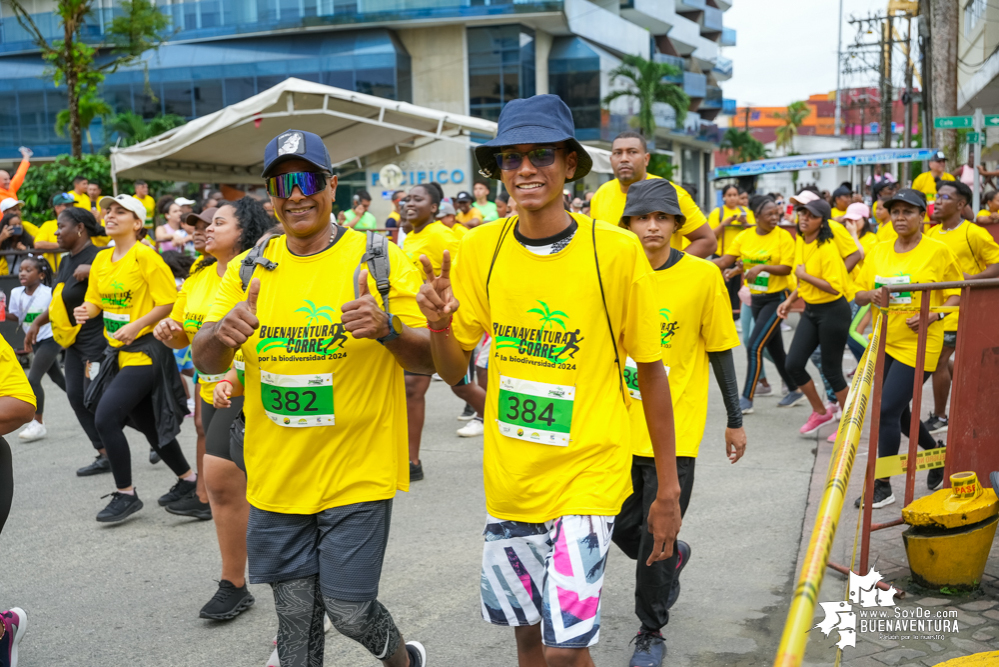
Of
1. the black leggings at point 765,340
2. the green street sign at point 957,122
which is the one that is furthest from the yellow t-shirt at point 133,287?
the green street sign at point 957,122

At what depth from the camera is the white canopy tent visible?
14.3 metres

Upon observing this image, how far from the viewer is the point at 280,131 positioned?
15820 mm

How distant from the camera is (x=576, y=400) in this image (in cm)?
278

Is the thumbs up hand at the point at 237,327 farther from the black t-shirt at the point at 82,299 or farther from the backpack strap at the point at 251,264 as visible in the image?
the black t-shirt at the point at 82,299

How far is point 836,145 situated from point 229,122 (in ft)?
259

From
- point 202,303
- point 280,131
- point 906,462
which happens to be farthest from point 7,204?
point 906,462

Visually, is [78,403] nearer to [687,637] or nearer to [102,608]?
[102,608]

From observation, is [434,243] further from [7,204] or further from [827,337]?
[7,204]

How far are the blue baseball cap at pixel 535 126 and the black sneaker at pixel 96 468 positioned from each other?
5.56 meters

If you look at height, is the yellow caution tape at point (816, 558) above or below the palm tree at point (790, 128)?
below

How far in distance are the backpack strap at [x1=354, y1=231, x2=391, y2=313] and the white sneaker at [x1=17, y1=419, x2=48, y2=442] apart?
669 cm

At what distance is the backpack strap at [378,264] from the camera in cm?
306

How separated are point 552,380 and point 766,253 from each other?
7056mm

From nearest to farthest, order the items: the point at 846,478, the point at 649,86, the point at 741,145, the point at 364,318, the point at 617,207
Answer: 1. the point at 846,478
2. the point at 364,318
3. the point at 617,207
4. the point at 649,86
5. the point at 741,145
